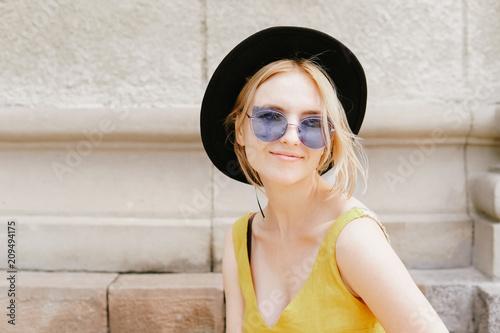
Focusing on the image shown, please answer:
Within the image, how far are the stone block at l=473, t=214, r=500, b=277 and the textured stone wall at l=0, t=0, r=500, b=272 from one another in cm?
5

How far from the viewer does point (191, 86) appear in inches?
109

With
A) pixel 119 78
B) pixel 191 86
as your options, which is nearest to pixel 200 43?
pixel 191 86

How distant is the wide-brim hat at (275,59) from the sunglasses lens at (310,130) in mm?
267

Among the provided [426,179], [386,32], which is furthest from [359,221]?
[386,32]

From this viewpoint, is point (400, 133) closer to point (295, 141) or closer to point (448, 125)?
point (448, 125)

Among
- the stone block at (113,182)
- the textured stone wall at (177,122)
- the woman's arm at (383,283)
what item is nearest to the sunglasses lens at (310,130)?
the woman's arm at (383,283)

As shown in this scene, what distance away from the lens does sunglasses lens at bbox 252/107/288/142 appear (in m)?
1.44

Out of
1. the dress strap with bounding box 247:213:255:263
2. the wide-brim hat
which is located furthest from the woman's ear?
the dress strap with bounding box 247:213:255:263

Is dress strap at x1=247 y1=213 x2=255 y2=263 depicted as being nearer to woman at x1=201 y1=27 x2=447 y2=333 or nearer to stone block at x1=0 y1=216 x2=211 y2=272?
woman at x1=201 y1=27 x2=447 y2=333

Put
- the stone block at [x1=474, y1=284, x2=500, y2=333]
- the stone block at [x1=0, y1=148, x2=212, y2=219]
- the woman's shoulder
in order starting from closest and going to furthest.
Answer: the woman's shoulder < the stone block at [x1=474, y1=284, x2=500, y2=333] < the stone block at [x1=0, y1=148, x2=212, y2=219]

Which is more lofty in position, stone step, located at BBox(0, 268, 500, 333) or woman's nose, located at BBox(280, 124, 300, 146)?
woman's nose, located at BBox(280, 124, 300, 146)

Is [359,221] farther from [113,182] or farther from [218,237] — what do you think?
[113,182]

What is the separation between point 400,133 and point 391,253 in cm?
152

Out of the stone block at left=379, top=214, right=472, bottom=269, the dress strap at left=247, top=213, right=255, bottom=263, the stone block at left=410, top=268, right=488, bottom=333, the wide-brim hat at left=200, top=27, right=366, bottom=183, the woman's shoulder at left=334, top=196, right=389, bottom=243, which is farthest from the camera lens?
the stone block at left=379, top=214, right=472, bottom=269
